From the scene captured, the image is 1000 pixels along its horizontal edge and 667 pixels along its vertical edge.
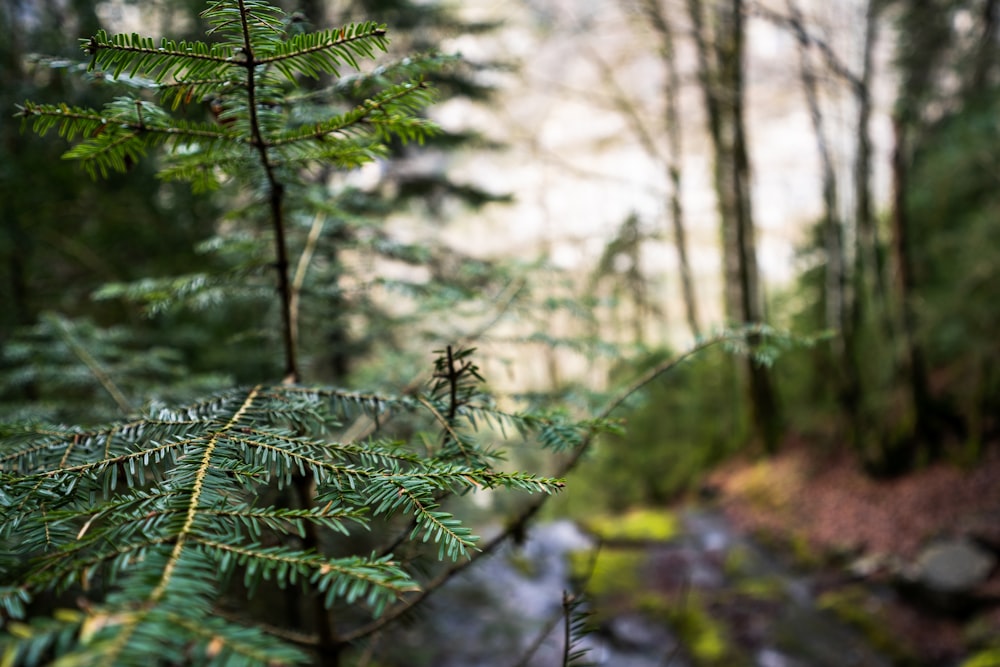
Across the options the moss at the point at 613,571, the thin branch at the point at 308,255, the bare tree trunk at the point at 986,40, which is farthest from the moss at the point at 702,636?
the bare tree trunk at the point at 986,40

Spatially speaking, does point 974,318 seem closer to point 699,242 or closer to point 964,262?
point 964,262

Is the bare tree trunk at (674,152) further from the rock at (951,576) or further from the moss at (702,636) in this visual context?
the moss at (702,636)

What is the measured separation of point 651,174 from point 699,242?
5886mm

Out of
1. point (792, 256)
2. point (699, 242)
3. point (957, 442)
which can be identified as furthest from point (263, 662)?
point (699, 242)

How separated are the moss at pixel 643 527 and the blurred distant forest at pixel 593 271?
270 cm

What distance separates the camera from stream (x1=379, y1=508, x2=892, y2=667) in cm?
568

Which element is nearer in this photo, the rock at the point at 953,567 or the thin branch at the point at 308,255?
the thin branch at the point at 308,255

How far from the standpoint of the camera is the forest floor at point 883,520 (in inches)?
230

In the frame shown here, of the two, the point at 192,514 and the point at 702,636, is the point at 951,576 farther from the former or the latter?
the point at 192,514

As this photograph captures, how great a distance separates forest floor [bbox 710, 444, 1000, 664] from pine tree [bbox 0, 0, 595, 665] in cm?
728

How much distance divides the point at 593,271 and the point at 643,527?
16.3ft

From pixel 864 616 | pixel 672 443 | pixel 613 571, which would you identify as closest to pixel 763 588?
pixel 864 616

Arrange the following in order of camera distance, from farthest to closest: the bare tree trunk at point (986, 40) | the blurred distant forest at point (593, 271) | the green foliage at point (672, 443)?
the green foliage at point (672, 443) → the bare tree trunk at point (986, 40) → the blurred distant forest at point (593, 271)

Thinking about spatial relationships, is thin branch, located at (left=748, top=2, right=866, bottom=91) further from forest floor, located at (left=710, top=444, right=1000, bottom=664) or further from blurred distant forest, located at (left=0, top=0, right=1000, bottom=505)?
forest floor, located at (left=710, top=444, right=1000, bottom=664)
